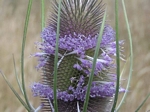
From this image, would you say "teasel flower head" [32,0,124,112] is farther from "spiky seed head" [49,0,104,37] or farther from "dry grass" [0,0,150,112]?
"dry grass" [0,0,150,112]

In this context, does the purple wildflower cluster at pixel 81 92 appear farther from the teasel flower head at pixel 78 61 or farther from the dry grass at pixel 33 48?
the dry grass at pixel 33 48

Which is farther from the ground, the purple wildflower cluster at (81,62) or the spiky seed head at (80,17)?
the spiky seed head at (80,17)

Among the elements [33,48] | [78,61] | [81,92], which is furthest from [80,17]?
[33,48]

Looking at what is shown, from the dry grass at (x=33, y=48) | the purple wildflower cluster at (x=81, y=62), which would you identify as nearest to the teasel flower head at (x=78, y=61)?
the purple wildflower cluster at (x=81, y=62)

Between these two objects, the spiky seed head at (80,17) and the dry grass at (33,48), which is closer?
the spiky seed head at (80,17)

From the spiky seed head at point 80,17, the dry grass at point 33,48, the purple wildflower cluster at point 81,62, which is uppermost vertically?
the spiky seed head at point 80,17

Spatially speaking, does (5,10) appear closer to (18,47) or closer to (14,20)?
(14,20)
